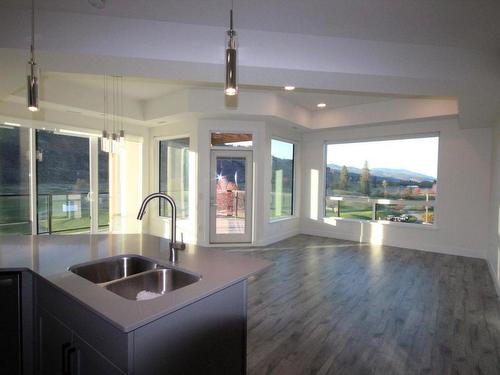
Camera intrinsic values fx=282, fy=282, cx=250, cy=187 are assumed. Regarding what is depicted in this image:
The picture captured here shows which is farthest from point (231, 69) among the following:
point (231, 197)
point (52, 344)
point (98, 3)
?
point (231, 197)

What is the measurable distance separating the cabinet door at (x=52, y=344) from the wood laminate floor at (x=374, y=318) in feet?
4.11

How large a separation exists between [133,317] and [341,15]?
2566mm

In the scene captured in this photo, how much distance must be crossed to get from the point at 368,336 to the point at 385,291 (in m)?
1.19

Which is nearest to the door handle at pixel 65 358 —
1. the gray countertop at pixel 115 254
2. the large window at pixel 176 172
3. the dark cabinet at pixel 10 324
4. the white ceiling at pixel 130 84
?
the gray countertop at pixel 115 254

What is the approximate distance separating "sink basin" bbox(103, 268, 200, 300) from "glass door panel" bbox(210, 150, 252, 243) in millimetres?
4017

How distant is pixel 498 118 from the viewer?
4156 millimetres

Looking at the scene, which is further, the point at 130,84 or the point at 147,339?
the point at 130,84

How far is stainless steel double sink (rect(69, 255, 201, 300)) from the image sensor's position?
60.8 inches

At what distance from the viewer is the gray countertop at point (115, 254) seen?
1.13 meters

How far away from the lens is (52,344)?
148 cm

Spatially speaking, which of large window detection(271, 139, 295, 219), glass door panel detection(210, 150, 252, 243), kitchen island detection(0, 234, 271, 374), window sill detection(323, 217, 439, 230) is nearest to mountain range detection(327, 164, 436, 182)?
window sill detection(323, 217, 439, 230)

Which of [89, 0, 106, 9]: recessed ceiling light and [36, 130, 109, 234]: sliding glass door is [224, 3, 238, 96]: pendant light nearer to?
[89, 0, 106, 9]: recessed ceiling light

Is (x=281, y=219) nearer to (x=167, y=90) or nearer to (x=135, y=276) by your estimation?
(x=167, y=90)

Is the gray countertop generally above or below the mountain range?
below
